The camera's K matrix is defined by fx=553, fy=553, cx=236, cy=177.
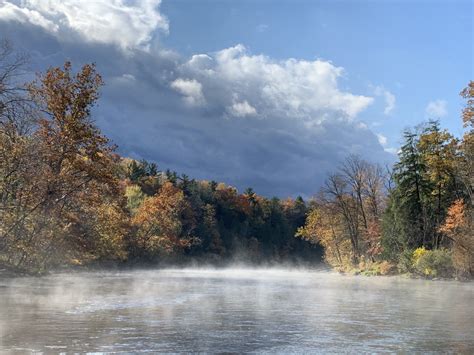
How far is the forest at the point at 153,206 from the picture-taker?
102ft

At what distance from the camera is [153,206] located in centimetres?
10944

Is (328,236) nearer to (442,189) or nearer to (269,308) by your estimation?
(442,189)

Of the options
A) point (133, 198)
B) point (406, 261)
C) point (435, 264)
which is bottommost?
point (435, 264)

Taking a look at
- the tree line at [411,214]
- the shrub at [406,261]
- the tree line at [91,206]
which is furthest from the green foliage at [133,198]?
the shrub at [406,261]

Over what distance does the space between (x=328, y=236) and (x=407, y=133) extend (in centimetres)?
3033

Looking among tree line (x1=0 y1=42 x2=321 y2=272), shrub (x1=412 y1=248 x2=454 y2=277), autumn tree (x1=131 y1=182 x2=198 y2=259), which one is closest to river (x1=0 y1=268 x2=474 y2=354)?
tree line (x1=0 y1=42 x2=321 y2=272)

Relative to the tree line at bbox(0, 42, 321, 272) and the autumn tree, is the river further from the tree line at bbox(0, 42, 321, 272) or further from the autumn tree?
the autumn tree

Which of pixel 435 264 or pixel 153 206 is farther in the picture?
pixel 153 206

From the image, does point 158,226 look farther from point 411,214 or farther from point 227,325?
point 227,325

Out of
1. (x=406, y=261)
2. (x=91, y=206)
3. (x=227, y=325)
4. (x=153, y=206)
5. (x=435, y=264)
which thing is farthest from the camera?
(x=153, y=206)

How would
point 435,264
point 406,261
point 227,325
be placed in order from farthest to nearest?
1. point 406,261
2. point 435,264
3. point 227,325

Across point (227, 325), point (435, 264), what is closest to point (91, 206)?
point (227, 325)

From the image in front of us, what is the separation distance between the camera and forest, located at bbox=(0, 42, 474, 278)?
3123 centimetres

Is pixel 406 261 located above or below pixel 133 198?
below
